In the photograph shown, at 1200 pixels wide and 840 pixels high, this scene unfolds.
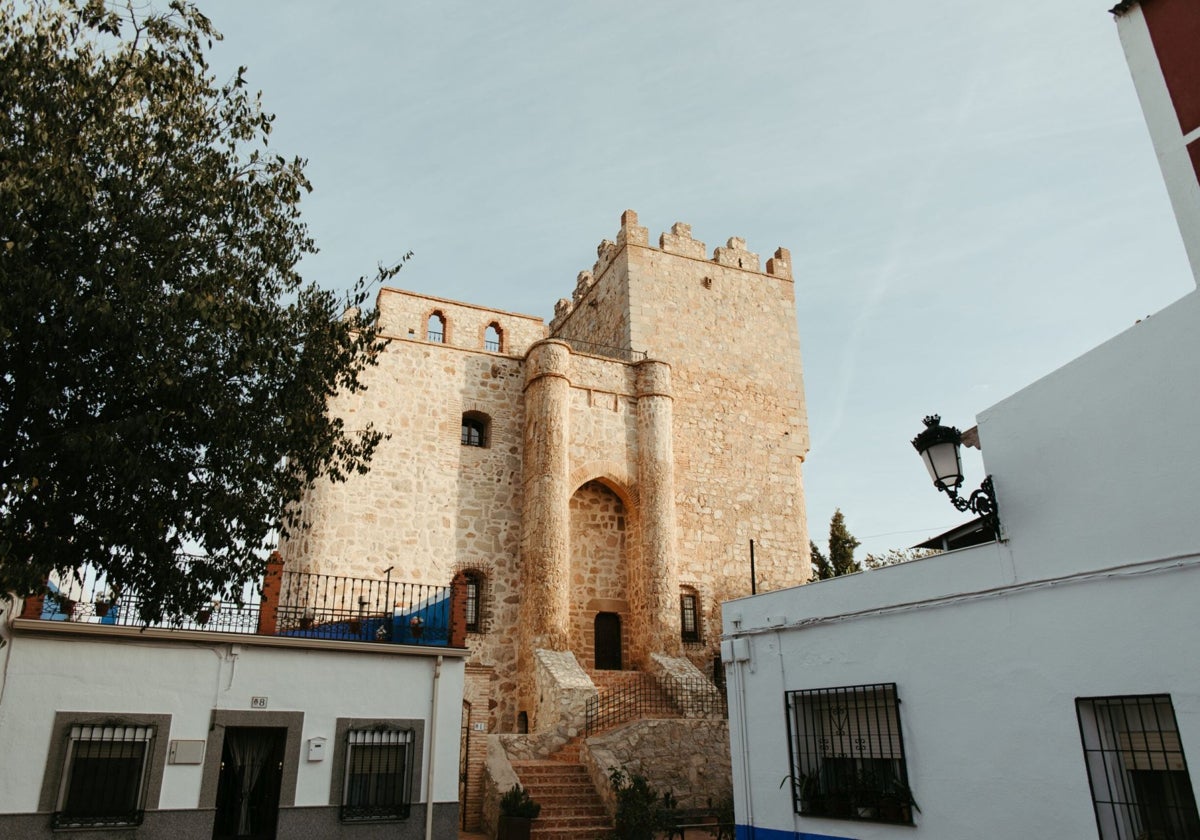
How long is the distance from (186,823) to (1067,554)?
31.4 feet

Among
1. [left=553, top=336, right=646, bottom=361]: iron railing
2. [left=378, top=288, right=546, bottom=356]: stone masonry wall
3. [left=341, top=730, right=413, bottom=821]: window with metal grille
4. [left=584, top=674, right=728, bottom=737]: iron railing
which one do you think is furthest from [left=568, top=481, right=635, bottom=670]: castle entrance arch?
[left=341, top=730, right=413, bottom=821]: window with metal grille

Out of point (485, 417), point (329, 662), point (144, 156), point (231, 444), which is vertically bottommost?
point (329, 662)

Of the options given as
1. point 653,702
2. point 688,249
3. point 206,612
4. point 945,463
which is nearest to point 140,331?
point 206,612

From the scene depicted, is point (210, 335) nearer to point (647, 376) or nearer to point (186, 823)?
point (186, 823)

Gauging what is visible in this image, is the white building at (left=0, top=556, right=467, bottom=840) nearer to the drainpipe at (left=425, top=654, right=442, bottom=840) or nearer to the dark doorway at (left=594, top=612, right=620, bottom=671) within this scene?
the drainpipe at (left=425, top=654, right=442, bottom=840)

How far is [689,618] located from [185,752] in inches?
543

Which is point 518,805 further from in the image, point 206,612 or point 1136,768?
point 1136,768

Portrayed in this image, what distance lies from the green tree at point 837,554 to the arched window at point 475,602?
514 inches

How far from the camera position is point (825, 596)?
9.55m

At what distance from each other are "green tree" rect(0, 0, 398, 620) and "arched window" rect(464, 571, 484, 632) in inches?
427

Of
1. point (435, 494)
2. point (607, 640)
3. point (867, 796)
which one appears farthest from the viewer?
point (607, 640)

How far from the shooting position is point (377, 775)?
10.8 meters

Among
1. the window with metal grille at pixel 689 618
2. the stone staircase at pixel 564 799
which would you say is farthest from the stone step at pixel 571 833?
the window with metal grille at pixel 689 618

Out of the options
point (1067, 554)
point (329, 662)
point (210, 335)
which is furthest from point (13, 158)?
point (1067, 554)
